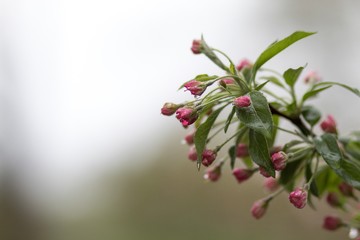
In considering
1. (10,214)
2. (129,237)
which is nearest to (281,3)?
(129,237)

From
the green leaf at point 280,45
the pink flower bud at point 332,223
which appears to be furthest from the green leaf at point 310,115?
the pink flower bud at point 332,223

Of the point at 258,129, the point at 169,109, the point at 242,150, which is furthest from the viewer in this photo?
the point at 242,150

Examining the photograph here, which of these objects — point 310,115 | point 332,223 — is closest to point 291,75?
point 310,115

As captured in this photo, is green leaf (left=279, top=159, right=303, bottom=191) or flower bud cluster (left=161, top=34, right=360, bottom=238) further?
green leaf (left=279, top=159, right=303, bottom=191)

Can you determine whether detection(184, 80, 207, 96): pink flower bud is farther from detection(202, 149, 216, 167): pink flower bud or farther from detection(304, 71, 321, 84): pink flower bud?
detection(304, 71, 321, 84): pink flower bud

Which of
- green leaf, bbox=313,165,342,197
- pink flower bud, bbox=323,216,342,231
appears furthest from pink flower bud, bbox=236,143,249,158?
pink flower bud, bbox=323,216,342,231

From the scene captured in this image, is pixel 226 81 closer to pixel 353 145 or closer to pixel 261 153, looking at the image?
pixel 261 153

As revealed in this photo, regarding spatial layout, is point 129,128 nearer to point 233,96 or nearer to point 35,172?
point 35,172
